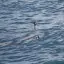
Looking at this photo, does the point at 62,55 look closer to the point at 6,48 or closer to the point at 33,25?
the point at 6,48

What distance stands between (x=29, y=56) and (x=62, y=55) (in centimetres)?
42

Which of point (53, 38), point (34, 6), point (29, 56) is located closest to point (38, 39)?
point (53, 38)

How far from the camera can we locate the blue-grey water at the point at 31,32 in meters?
3.58

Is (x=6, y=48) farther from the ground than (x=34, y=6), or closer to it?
closer to it

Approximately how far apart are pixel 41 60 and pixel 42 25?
3.65 feet

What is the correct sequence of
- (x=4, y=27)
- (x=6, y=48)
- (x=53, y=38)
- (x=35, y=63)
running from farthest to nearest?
1. (x=4, y=27)
2. (x=53, y=38)
3. (x=6, y=48)
4. (x=35, y=63)

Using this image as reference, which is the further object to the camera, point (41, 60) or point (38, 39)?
point (38, 39)

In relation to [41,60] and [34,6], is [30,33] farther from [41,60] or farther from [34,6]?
[34,6]

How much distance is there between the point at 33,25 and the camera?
453 cm

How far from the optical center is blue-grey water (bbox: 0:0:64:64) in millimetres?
3584

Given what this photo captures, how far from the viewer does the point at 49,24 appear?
178 inches

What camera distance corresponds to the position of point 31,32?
14.0 ft

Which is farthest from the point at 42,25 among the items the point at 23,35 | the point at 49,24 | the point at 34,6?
the point at 34,6

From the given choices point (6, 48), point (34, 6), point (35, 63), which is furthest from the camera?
point (34, 6)
